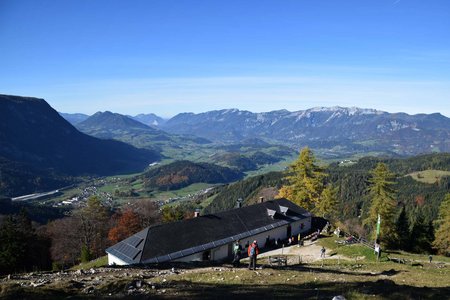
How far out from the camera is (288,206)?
54125 millimetres

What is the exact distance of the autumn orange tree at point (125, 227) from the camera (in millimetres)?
64375

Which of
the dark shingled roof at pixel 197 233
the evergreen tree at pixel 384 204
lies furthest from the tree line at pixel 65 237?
the evergreen tree at pixel 384 204

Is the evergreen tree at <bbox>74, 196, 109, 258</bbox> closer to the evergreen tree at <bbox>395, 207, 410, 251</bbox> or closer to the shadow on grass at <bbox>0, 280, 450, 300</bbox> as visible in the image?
the shadow on grass at <bbox>0, 280, 450, 300</bbox>

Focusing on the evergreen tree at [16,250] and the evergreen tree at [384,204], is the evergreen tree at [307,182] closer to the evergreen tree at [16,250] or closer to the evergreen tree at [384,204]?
the evergreen tree at [384,204]

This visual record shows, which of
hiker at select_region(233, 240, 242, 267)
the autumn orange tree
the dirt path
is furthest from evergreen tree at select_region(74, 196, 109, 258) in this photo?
hiker at select_region(233, 240, 242, 267)

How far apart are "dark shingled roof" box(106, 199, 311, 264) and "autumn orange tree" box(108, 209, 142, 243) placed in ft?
82.4

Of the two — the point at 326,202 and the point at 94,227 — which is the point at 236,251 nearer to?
the point at 326,202

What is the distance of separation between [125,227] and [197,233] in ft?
96.9

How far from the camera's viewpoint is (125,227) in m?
66.1

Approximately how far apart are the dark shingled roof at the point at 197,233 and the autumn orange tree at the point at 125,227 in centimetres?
2512

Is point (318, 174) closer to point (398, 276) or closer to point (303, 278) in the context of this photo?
point (398, 276)

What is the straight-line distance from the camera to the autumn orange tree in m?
64.4

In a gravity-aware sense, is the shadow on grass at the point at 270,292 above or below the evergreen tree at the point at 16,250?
above

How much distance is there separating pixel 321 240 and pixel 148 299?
34133 millimetres
